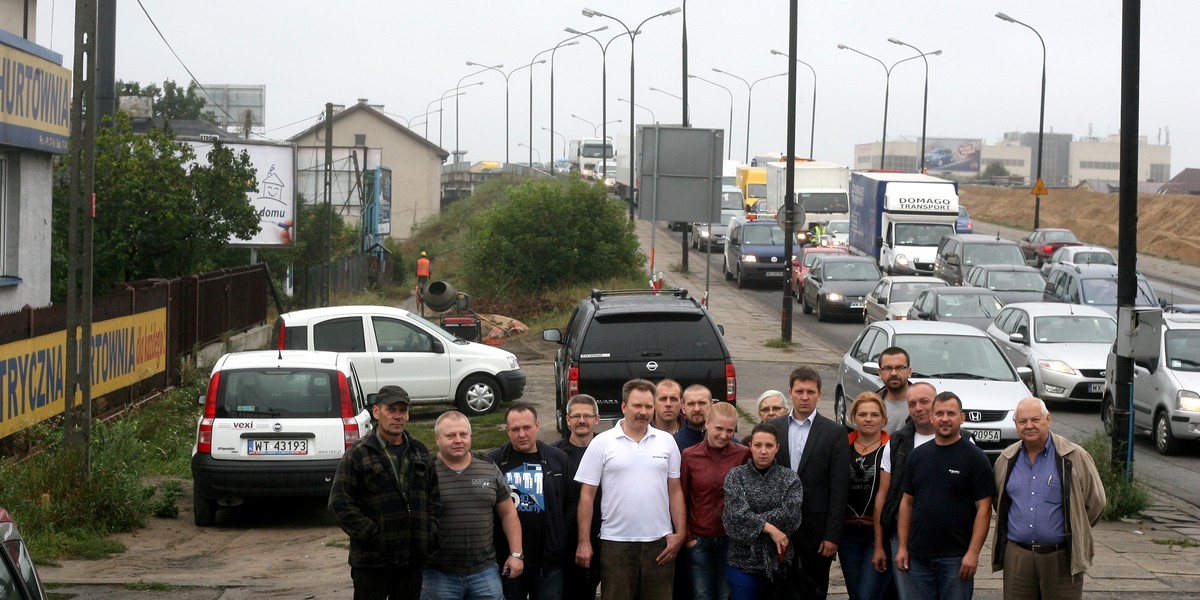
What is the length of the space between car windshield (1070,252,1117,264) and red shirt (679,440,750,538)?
1315 inches

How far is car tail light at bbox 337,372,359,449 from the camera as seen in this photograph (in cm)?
1184

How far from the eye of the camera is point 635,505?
6746 millimetres

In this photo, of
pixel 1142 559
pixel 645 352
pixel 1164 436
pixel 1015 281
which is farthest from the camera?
pixel 1015 281

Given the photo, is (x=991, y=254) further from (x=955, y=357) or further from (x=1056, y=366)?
(x=955, y=357)

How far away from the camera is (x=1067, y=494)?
6.63m

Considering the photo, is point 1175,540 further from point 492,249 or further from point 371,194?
point 371,194

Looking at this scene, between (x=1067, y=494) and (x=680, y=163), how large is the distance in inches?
692

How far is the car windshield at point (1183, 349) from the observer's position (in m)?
15.6

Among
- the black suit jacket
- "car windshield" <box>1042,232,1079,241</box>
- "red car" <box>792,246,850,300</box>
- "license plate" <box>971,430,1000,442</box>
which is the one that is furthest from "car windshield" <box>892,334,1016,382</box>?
"car windshield" <box>1042,232,1079,241</box>

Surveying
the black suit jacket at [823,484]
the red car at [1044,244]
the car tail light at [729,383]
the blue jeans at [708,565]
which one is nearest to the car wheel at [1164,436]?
the car tail light at [729,383]

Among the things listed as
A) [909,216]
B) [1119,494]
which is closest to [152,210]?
[1119,494]

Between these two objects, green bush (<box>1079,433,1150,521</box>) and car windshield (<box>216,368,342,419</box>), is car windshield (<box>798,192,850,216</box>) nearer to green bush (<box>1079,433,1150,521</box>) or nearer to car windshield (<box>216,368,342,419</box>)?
green bush (<box>1079,433,1150,521</box>)

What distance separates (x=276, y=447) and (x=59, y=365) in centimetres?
463

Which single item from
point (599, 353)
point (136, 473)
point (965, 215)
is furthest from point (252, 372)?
point (965, 215)
